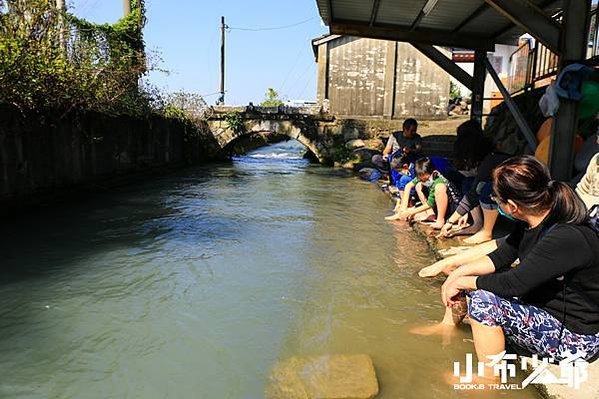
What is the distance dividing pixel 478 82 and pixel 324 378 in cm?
651

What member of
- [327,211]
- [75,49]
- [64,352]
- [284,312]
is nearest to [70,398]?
[64,352]

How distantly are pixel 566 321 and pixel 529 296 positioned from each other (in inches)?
7.0

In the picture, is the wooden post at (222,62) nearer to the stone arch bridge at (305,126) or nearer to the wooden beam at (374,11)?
the stone arch bridge at (305,126)

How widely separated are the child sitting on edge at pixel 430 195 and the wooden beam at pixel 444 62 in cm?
278

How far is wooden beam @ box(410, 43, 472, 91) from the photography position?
297 inches

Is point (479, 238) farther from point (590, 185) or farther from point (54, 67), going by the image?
point (54, 67)

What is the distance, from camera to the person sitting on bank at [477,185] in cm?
404

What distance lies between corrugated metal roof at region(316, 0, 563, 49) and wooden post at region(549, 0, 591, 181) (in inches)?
91.0

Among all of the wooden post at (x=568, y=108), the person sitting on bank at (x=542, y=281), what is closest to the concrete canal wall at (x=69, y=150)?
the person sitting on bank at (x=542, y=281)

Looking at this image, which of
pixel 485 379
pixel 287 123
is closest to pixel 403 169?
pixel 485 379

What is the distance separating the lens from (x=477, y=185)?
4137 millimetres

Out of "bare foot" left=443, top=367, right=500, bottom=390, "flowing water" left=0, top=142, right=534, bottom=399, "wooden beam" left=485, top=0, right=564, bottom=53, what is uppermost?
"wooden beam" left=485, top=0, right=564, bottom=53

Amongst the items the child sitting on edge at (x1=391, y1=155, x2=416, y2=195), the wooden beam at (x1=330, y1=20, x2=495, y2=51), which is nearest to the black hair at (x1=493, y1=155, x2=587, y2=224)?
the child sitting on edge at (x1=391, y1=155, x2=416, y2=195)

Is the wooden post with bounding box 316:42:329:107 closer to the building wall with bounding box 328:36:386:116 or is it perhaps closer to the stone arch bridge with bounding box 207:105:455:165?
the building wall with bounding box 328:36:386:116
